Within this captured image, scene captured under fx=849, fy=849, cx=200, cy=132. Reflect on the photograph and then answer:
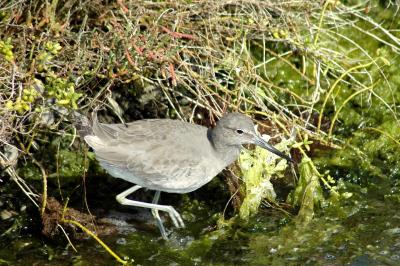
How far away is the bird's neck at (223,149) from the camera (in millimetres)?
6055

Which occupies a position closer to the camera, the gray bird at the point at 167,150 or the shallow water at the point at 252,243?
the shallow water at the point at 252,243

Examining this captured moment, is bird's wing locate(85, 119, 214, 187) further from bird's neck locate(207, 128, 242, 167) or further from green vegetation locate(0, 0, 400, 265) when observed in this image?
green vegetation locate(0, 0, 400, 265)

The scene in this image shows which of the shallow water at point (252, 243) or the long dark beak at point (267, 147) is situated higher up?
the long dark beak at point (267, 147)


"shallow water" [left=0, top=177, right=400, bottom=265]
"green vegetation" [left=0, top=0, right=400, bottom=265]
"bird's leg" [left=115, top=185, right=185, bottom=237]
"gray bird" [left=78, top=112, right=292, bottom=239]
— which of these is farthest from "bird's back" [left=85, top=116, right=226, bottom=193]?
"shallow water" [left=0, top=177, right=400, bottom=265]

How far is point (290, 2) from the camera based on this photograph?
7188 mm

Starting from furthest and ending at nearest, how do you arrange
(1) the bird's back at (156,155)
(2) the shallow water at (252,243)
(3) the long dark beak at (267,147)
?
(3) the long dark beak at (267,147), (1) the bird's back at (156,155), (2) the shallow water at (252,243)

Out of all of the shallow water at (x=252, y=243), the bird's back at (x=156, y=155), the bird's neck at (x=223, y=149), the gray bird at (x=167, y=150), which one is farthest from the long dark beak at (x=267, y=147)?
the shallow water at (x=252, y=243)

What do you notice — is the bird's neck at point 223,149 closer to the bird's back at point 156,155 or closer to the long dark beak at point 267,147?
the bird's back at point 156,155

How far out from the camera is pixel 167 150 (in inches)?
234

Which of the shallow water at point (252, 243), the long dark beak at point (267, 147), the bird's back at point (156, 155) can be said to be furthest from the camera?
the long dark beak at point (267, 147)

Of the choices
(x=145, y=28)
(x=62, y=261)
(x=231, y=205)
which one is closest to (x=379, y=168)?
(x=231, y=205)

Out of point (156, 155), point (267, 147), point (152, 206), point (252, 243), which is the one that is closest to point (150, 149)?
point (156, 155)

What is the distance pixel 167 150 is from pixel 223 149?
41 cm

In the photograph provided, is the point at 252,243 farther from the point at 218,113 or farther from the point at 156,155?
the point at 218,113
